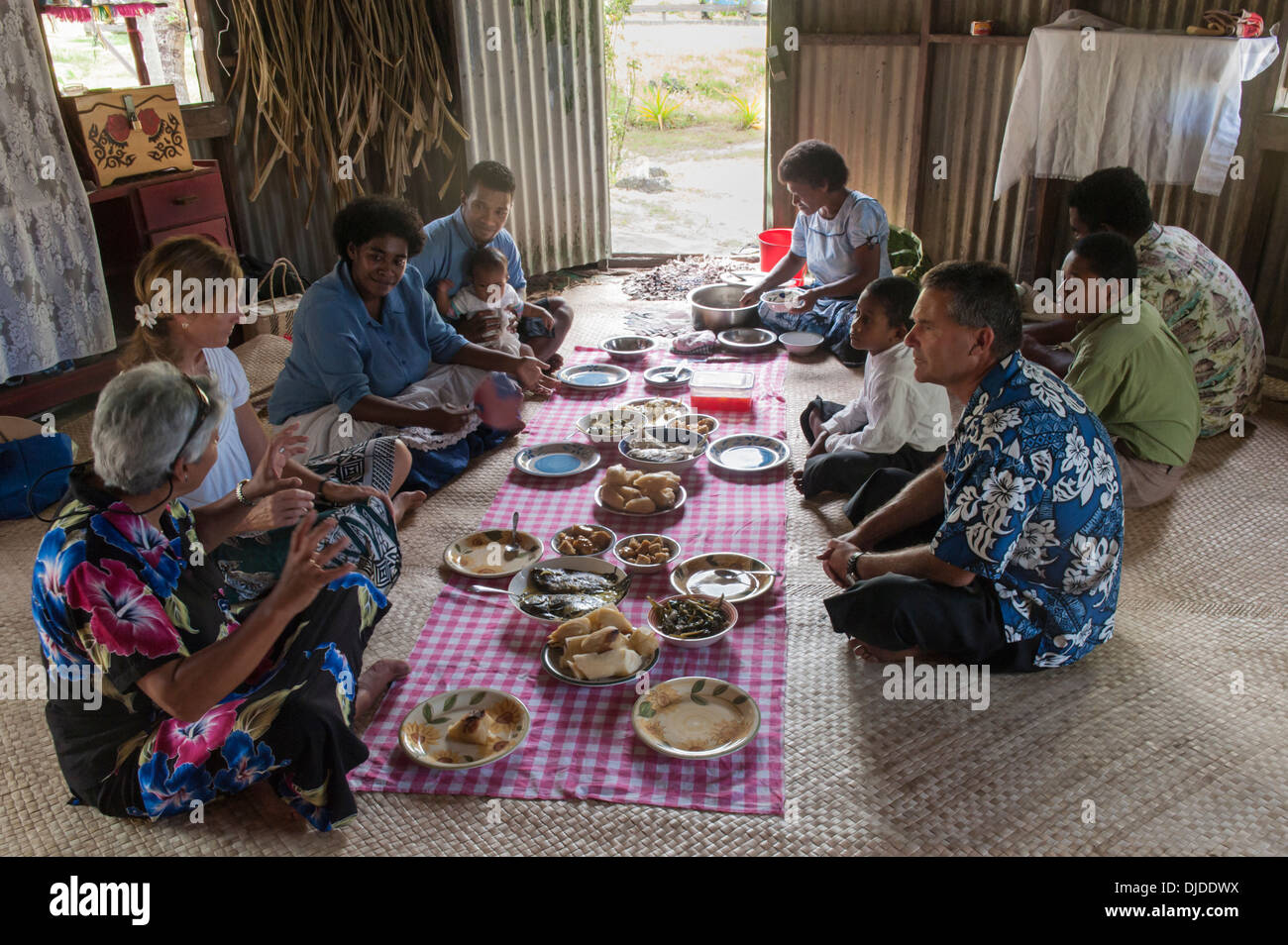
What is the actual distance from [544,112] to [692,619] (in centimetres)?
495

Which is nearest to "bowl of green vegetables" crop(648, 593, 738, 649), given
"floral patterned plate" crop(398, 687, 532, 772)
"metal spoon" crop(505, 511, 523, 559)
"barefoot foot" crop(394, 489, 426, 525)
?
"floral patterned plate" crop(398, 687, 532, 772)

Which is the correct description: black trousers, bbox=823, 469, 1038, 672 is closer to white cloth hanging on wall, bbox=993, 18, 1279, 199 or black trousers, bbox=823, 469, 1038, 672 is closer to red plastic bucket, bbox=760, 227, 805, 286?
white cloth hanging on wall, bbox=993, 18, 1279, 199

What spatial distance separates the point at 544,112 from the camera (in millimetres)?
6863

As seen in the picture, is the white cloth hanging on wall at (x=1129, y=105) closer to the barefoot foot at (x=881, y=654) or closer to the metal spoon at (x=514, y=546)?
the barefoot foot at (x=881, y=654)

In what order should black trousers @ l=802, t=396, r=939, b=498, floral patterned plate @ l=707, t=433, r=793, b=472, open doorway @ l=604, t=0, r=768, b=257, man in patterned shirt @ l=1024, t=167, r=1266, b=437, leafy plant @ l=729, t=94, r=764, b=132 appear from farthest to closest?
leafy plant @ l=729, t=94, r=764, b=132
open doorway @ l=604, t=0, r=768, b=257
floral patterned plate @ l=707, t=433, r=793, b=472
man in patterned shirt @ l=1024, t=167, r=1266, b=437
black trousers @ l=802, t=396, r=939, b=498

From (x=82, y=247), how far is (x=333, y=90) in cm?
193

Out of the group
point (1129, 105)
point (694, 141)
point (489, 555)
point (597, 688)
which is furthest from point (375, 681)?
point (694, 141)

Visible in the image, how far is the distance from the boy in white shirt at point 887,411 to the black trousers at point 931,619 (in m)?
1.07

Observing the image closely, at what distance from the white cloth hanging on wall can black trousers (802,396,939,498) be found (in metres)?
2.50

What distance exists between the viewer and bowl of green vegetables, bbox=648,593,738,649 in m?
2.92

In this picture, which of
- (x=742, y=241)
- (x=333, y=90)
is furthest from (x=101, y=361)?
(x=742, y=241)

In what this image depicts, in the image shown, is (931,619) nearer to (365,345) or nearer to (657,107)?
(365,345)

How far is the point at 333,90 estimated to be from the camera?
6078 mm
